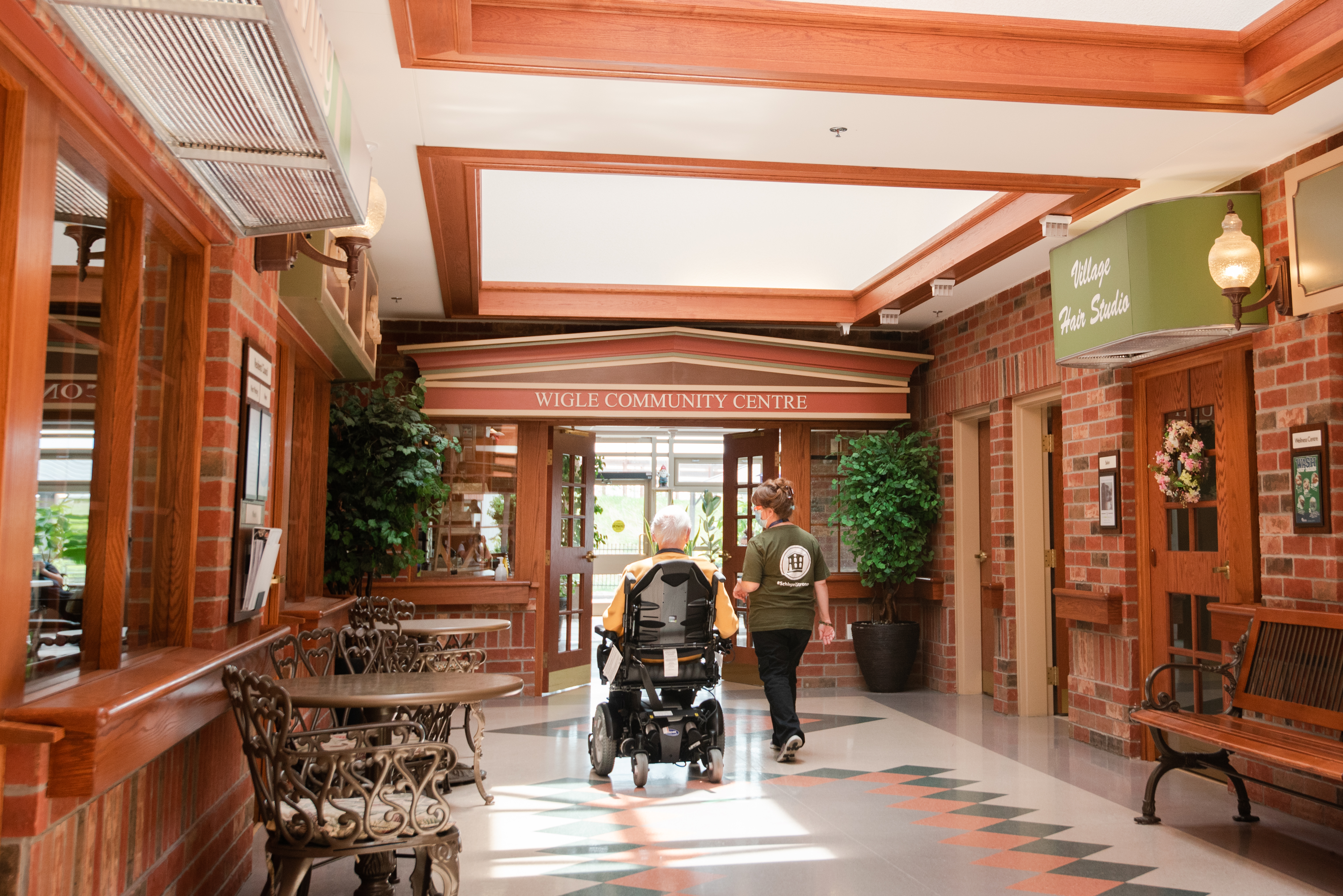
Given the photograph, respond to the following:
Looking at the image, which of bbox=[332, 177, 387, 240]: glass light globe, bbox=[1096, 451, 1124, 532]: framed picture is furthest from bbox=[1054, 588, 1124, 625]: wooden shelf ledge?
bbox=[332, 177, 387, 240]: glass light globe

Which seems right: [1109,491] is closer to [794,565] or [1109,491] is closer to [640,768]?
[794,565]

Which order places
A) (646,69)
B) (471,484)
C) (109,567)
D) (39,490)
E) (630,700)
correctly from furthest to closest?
(471,484), (630,700), (646,69), (109,567), (39,490)

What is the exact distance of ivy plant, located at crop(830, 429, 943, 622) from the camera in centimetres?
761

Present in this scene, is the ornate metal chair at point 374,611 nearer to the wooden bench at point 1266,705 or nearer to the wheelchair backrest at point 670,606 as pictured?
the wheelchair backrest at point 670,606

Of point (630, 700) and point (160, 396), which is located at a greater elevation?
point (160, 396)

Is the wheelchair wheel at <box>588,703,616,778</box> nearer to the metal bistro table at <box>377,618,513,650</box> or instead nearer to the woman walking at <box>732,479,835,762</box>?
the metal bistro table at <box>377,618,513,650</box>

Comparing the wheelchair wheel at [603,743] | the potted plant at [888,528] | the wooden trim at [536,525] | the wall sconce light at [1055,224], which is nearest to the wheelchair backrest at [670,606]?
the wheelchair wheel at [603,743]

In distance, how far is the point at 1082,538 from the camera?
19.4ft

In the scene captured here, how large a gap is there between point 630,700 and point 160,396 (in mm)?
2649

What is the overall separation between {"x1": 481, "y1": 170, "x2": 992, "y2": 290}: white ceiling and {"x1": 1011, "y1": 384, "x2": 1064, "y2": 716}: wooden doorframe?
1504 millimetres

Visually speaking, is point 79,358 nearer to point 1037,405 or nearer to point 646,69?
point 646,69

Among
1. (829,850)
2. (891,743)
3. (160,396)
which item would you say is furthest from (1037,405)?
(160,396)

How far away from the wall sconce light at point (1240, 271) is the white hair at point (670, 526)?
2.60 meters

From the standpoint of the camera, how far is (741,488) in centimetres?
838
